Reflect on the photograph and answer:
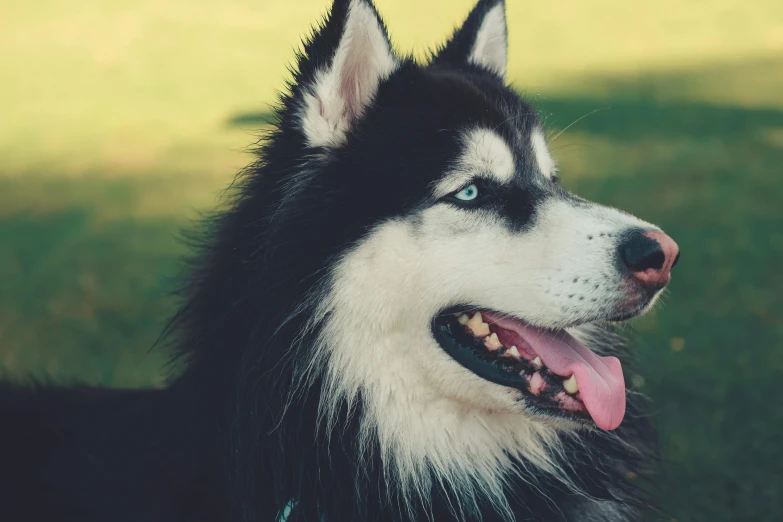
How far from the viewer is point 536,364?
8.38 feet

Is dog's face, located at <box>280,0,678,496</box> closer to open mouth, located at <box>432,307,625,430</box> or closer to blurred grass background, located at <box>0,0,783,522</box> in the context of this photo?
open mouth, located at <box>432,307,625,430</box>

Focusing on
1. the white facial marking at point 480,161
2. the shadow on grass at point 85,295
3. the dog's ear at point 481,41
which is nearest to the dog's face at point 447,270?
the white facial marking at point 480,161

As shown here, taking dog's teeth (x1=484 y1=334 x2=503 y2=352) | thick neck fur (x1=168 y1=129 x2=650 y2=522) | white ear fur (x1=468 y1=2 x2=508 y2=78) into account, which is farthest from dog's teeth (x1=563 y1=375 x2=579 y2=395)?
white ear fur (x1=468 y1=2 x2=508 y2=78)

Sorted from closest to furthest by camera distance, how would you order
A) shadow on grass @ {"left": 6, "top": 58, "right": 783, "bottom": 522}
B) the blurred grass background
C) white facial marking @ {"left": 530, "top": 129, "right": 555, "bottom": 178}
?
white facial marking @ {"left": 530, "top": 129, "right": 555, "bottom": 178} → shadow on grass @ {"left": 6, "top": 58, "right": 783, "bottom": 522} → the blurred grass background

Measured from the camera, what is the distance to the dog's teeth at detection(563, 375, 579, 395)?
2.53 metres

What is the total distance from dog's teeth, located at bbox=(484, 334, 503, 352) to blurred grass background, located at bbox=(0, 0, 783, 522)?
110 centimetres

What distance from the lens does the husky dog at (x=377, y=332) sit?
250 cm

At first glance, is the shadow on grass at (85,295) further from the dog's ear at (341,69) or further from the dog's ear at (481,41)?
the dog's ear at (481,41)

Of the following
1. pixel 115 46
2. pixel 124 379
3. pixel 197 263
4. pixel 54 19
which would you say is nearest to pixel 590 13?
pixel 115 46

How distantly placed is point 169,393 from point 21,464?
52 cm

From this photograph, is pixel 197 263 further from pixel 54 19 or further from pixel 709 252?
pixel 54 19

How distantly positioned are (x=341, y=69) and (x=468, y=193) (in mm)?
565

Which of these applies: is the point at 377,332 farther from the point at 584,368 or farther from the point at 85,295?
the point at 85,295

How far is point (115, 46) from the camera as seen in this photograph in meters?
15.1
